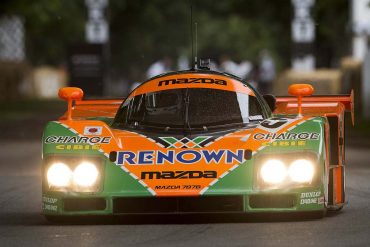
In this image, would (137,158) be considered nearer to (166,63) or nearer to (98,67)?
(166,63)

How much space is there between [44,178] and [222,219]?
4.49ft

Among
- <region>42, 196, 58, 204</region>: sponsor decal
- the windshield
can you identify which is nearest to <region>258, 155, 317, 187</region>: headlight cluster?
the windshield

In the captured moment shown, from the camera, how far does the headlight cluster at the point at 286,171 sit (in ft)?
32.4

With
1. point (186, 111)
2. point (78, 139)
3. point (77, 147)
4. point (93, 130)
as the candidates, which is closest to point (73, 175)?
point (77, 147)

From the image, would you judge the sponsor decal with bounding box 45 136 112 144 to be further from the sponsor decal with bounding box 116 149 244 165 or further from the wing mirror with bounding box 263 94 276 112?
the wing mirror with bounding box 263 94 276 112

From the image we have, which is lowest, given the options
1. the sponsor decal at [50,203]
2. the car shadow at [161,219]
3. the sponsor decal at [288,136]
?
the car shadow at [161,219]

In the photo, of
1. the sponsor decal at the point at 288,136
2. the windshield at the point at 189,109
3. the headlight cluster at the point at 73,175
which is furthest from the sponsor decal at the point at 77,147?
the sponsor decal at the point at 288,136

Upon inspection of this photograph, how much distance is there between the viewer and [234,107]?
1107 cm

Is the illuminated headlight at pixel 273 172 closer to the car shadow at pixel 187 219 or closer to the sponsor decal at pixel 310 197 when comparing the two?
the sponsor decal at pixel 310 197

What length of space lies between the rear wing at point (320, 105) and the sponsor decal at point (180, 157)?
61.1 inches

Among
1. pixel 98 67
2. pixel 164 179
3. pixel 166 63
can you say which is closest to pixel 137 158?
pixel 164 179

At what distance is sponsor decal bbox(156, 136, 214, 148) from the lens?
33.2 feet

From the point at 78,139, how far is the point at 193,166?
991 mm

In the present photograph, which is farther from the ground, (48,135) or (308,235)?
(48,135)
